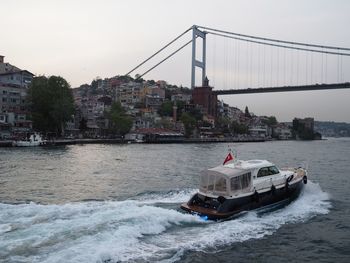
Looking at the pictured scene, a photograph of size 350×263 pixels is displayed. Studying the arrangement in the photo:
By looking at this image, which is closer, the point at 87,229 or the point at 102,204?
the point at 87,229

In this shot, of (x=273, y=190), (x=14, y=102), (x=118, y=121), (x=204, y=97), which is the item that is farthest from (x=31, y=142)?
(x=204, y=97)

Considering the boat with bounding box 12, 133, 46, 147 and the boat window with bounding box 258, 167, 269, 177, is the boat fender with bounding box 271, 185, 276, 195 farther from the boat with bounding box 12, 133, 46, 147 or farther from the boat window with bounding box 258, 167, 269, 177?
the boat with bounding box 12, 133, 46, 147

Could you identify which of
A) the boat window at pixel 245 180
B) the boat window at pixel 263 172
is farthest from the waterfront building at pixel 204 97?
the boat window at pixel 245 180

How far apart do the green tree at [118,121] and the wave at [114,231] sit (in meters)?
69.4

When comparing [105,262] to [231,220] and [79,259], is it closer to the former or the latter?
[79,259]

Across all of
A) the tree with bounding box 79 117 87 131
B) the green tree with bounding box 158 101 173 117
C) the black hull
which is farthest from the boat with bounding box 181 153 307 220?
the green tree with bounding box 158 101 173 117

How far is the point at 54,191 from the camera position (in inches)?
783

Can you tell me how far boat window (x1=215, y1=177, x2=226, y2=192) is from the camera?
14.5 m

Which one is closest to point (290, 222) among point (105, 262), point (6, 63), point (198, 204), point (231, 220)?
point (231, 220)

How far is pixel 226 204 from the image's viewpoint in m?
13.8

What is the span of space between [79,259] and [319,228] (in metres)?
7.77

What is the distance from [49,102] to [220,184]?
A: 5661 cm

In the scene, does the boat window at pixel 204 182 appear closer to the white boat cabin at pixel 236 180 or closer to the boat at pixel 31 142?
the white boat cabin at pixel 236 180

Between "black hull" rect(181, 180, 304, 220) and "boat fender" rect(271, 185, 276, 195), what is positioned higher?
"boat fender" rect(271, 185, 276, 195)
